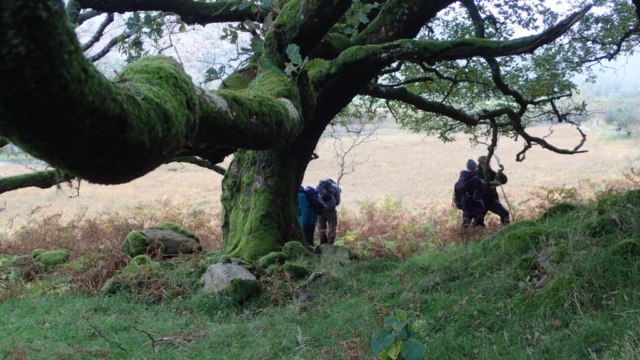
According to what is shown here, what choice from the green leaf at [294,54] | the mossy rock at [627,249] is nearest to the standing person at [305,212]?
the green leaf at [294,54]

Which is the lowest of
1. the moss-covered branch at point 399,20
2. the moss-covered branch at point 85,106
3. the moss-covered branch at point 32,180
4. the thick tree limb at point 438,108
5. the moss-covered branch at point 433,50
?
the moss-covered branch at point 32,180

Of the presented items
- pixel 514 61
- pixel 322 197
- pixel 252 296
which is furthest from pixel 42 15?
pixel 514 61

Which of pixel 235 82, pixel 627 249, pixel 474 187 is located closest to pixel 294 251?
pixel 235 82

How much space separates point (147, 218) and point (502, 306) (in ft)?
49.5

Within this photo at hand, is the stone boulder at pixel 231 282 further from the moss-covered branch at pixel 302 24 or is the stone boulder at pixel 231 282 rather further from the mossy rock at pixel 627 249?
the mossy rock at pixel 627 249

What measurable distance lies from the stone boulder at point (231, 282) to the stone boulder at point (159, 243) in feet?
7.53

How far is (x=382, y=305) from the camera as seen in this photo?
18.8ft

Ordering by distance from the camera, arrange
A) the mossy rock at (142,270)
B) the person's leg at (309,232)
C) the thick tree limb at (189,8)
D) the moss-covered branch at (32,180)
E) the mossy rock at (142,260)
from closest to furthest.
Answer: the mossy rock at (142,270) < the thick tree limb at (189,8) < the mossy rock at (142,260) < the moss-covered branch at (32,180) < the person's leg at (309,232)

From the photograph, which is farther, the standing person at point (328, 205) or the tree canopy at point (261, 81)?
the standing person at point (328, 205)

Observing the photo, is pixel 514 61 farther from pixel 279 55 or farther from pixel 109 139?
pixel 109 139

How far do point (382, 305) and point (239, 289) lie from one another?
2008 mm

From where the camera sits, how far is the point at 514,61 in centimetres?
1116

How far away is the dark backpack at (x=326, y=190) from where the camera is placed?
1182 centimetres

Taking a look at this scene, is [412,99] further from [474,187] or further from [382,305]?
[382,305]
